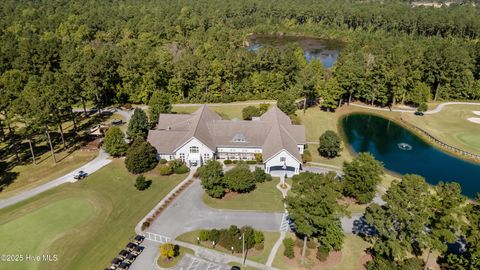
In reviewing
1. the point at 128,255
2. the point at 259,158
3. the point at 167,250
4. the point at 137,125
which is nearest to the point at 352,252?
the point at 167,250

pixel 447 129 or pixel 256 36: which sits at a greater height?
pixel 256 36

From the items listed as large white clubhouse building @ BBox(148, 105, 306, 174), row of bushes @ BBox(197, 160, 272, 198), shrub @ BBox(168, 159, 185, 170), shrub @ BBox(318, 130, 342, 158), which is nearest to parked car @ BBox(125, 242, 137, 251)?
row of bushes @ BBox(197, 160, 272, 198)

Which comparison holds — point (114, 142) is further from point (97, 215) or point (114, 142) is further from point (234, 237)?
point (234, 237)

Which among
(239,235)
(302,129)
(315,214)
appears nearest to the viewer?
(315,214)

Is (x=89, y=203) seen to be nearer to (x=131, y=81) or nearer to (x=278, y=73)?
(x=131, y=81)

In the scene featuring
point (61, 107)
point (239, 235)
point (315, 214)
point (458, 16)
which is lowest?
point (239, 235)

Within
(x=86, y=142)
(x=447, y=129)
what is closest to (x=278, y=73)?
(x=447, y=129)

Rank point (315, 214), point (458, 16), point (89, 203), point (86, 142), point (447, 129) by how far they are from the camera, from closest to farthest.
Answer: point (315, 214) < point (89, 203) < point (86, 142) < point (447, 129) < point (458, 16)
